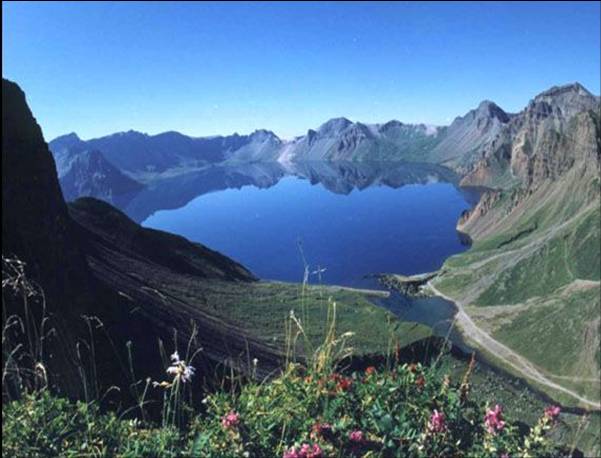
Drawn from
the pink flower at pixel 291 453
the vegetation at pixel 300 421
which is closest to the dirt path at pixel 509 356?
the vegetation at pixel 300 421

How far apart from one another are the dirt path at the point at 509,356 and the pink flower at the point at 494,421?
131 m

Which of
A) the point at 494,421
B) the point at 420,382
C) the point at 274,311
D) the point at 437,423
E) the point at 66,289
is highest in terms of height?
the point at 420,382

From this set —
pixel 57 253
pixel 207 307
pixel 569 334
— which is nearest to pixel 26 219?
pixel 57 253

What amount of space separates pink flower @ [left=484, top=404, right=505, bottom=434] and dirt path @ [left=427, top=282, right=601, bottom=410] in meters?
131

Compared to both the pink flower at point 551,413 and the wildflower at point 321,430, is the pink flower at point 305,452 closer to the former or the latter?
the wildflower at point 321,430

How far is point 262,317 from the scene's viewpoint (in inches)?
5172

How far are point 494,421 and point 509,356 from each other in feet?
561

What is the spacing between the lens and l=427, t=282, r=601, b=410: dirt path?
140925 mm

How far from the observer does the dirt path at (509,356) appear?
5548 inches

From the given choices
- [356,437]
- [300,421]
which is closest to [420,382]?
[356,437]

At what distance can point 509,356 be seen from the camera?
164 meters

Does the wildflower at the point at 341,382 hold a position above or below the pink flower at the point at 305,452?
above

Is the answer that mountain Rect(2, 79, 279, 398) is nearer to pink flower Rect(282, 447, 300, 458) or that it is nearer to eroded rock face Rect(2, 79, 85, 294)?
eroded rock face Rect(2, 79, 85, 294)

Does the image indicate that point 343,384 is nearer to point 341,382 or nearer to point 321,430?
point 341,382
